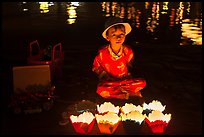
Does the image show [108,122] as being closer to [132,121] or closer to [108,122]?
[108,122]

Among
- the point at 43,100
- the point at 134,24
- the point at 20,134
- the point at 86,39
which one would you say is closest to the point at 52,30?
the point at 86,39

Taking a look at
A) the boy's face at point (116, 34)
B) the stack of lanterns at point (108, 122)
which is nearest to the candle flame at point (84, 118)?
the stack of lanterns at point (108, 122)

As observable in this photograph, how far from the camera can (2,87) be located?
6.78 metres

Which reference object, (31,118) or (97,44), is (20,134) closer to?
(31,118)

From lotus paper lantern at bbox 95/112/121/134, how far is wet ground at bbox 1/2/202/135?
0.18 metres

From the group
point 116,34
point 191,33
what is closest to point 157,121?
point 116,34

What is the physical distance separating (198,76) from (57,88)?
319 cm

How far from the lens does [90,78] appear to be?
7422mm

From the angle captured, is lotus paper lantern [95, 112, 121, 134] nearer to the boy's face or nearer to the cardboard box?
the boy's face

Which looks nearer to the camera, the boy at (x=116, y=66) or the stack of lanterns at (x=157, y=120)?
the stack of lanterns at (x=157, y=120)

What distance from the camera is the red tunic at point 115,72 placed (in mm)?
5605

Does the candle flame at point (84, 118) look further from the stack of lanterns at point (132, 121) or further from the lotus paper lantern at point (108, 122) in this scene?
the stack of lanterns at point (132, 121)

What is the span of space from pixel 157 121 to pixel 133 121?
0.34 metres

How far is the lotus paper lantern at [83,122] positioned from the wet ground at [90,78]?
4.8 inches
